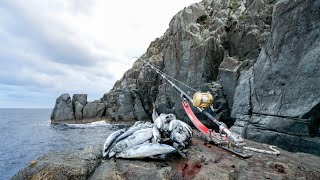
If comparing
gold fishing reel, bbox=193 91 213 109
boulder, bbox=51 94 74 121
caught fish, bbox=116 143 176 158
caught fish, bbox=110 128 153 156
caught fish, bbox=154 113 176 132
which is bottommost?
caught fish, bbox=116 143 176 158

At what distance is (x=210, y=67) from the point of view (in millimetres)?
36219

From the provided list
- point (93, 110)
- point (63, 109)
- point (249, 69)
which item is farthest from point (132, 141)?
point (63, 109)

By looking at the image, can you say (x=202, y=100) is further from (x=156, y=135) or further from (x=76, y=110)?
(x=76, y=110)

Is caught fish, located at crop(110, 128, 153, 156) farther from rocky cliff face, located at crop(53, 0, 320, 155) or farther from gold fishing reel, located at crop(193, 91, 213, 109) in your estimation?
rocky cliff face, located at crop(53, 0, 320, 155)

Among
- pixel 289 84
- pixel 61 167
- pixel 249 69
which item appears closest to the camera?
pixel 61 167

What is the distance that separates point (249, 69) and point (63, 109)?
58.9 m

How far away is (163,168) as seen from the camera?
255 inches

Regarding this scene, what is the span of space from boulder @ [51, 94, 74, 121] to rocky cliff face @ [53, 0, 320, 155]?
0.80m

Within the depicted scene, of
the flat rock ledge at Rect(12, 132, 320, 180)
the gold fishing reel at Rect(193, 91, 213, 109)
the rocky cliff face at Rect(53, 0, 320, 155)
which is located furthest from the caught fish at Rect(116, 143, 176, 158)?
the rocky cliff face at Rect(53, 0, 320, 155)

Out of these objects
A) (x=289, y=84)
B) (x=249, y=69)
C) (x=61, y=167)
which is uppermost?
(x=249, y=69)

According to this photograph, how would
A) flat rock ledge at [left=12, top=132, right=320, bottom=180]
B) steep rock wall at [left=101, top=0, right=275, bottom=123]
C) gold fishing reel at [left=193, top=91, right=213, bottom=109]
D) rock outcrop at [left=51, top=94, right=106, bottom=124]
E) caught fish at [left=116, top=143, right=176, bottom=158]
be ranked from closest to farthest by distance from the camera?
flat rock ledge at [left=12, top=132, right=320, bottom=180] < caught fish at [left=116, top=143, right=176, bottom=158] < gold fishing reel at [left=193, top=91, right=213, bottom=109] < steep rock wall at [left=101, top=0, right=275, bottom=123] < rock outcrop at [left=51, top=94, right=106, bottom=124]

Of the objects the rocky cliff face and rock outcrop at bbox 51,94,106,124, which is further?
rock outcrop at bbox 51,94,106,124

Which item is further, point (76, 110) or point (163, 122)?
point (76, 110)

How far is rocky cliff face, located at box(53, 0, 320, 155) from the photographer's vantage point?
12.0 metres
